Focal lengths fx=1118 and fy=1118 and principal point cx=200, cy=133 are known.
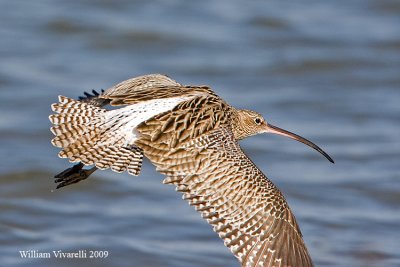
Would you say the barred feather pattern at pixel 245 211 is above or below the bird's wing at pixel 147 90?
below

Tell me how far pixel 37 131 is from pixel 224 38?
140 inches

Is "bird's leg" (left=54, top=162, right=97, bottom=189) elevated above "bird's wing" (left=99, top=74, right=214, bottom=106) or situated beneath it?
situated beneath

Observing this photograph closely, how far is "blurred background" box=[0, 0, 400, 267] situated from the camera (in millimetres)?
9180

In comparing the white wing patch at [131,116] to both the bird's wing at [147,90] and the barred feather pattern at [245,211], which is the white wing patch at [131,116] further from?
the barred feather pattern at [245,211]

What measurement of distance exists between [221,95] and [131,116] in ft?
17.5

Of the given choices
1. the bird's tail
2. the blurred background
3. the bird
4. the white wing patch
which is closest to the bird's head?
the bird

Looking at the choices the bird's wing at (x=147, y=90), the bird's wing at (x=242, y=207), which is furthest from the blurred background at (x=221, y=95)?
the bird's wing at (x=242, y=207)

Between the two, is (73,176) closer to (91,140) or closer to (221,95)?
(91,140)

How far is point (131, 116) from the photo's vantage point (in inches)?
282

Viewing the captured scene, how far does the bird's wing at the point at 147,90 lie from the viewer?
287 inches

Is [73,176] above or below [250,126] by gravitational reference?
below

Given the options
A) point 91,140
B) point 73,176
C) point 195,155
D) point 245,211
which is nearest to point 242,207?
point 245,211

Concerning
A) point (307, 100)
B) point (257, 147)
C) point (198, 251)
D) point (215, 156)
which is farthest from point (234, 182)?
point (307, 100)

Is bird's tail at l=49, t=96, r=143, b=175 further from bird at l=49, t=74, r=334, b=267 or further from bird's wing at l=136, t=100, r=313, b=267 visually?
bird's wing at l=136, t=100, r=313, b=267
